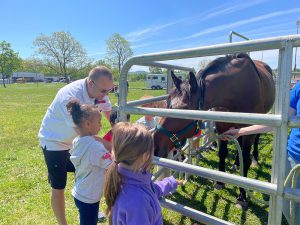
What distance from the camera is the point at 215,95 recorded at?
2.86m

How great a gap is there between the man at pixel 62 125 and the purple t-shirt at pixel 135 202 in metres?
1.20

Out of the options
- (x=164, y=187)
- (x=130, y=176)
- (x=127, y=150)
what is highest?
(x=127, y=150)

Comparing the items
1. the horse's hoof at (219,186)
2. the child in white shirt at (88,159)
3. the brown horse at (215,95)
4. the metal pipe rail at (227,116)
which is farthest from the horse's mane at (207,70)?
the horse's hoof at (219,186)

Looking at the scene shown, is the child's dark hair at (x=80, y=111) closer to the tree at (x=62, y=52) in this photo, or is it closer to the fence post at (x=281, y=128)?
the fence post at (x=281, y=128)

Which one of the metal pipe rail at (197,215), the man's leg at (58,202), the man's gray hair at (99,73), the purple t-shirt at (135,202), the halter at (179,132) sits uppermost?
the man's gray hair at (99,73)

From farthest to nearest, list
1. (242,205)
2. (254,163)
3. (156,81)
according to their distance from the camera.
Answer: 1. (156,81)
2. (254,163)
3. (242,205)

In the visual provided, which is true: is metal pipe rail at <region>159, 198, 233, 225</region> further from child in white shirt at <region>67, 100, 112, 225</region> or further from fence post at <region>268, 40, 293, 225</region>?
child in white shirt at <region>67, 100, 112, 225</region>

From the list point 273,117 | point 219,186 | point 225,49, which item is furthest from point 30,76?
point 273,117

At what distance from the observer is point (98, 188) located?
221 cm

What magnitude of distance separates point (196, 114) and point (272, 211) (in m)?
0.74

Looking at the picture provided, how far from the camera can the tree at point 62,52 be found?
5250cm

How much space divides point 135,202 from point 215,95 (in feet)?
5.87

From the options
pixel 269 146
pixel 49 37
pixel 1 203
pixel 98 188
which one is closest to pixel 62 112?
pixel 98 188

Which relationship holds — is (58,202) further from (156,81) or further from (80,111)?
(156,81)
